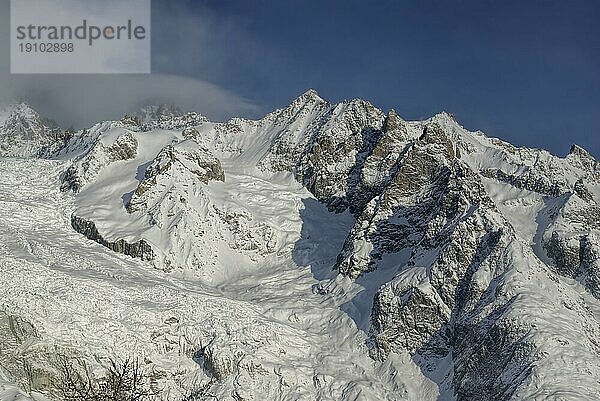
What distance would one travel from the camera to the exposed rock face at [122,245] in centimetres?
9206

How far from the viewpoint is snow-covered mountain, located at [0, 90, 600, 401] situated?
68.2 m

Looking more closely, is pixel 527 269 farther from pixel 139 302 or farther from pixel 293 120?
pixel 293 120

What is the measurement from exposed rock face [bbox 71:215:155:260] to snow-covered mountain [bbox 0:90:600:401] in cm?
23

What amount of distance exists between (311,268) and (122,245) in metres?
26.7

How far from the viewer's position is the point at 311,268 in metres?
97.6

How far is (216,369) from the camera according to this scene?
7200 cm

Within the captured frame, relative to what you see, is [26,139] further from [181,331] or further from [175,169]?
[181,331]

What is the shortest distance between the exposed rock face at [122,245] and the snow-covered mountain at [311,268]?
0.74 ft

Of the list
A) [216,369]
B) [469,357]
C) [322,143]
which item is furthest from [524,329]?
[322,143]

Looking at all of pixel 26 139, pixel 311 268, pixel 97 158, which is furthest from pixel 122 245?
pixel 26 139

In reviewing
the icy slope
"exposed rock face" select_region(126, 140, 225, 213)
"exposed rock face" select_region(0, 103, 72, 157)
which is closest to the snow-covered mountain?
the icy slope

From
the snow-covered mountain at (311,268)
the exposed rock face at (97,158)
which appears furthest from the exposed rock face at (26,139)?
the exposed rock face at (97,158)

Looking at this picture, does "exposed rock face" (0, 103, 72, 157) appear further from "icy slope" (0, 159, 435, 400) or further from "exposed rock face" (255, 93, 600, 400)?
"icy slope" (0, 159, 435, 400)

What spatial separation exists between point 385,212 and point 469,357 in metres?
31.3
